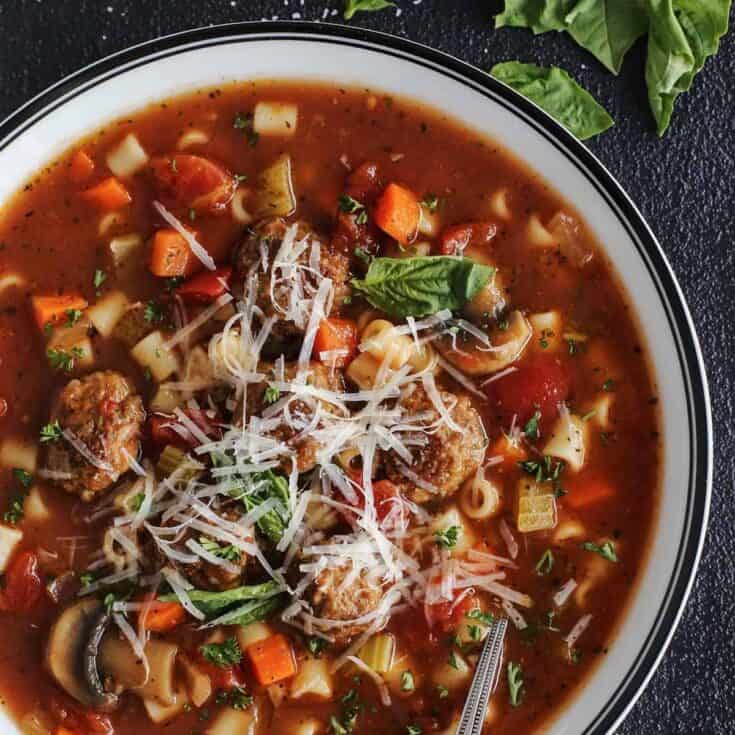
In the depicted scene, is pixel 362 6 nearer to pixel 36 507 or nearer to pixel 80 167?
pixel 80 167

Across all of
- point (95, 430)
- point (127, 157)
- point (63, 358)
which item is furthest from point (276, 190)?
point (95, 430)

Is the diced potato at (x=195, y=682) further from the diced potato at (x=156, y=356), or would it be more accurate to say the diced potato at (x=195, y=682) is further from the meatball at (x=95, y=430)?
the diced potato at (x=156, y=356)

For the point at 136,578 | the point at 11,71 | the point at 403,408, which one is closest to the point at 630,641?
the point at 403,408

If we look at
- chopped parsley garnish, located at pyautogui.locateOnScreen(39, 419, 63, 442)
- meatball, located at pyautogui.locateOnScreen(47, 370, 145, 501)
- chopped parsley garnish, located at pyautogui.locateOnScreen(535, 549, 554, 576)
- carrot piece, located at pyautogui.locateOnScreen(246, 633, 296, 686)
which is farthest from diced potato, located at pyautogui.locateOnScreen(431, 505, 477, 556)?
chopped parsley garnish, located at pyautogui.locateOnScreen(39, 419, 63, 442)

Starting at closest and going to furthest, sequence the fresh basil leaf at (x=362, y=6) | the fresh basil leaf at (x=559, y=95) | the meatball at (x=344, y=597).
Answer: the meatball at (x=344, y=597), the fresh basil leaf at (x=362, y=6), the fresh basil leaf at (x=559, y=95)

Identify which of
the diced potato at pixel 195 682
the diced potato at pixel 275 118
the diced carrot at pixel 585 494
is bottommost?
the diced carrot at pixel 585 494

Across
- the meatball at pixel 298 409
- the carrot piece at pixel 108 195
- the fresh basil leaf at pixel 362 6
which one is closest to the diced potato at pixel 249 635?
the meatball at pixel 298 409
